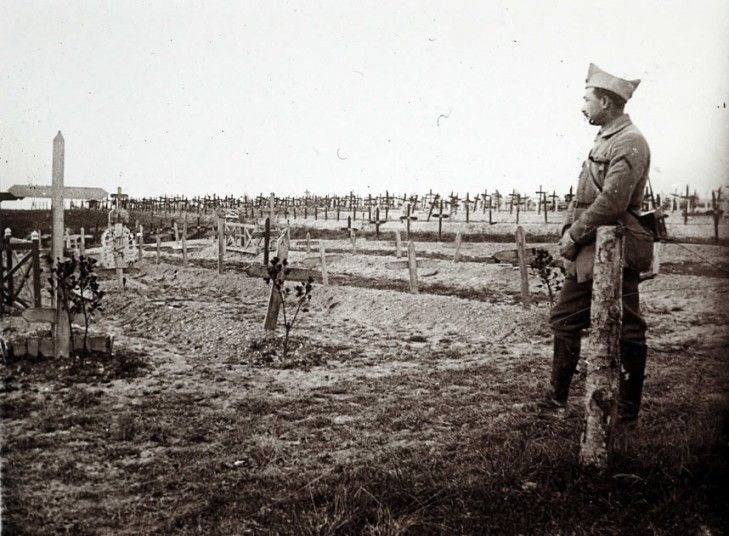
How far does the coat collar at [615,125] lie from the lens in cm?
419

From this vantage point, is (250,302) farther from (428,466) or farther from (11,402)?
(428,466)

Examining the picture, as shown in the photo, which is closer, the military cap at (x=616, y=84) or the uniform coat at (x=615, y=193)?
the uniform coat at (x=615, y=193)

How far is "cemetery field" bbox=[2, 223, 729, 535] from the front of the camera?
3.04m

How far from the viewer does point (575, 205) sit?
4430 millimetres

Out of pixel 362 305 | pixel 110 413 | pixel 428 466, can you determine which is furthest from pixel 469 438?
pixel 362 305

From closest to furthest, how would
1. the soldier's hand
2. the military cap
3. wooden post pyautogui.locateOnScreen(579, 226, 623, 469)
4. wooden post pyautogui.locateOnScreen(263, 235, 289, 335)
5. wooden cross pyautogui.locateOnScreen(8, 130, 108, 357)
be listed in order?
wooden post pyautogui.locateOnScreen(579, 226, 623, 469) → the military cap → the soldier's hand → wooden cross pyautogui.locateOnScreen(8, 130, 108, 357) → wooden post pyautogui.locateOnScreen(263, 235, 289, 335)

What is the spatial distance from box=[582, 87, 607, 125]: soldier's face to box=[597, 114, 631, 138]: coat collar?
0.10 meters

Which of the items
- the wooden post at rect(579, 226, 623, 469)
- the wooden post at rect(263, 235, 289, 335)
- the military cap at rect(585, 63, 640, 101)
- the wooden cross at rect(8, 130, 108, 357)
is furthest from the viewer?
the wooden post at rect(263, 235, 289, 335)

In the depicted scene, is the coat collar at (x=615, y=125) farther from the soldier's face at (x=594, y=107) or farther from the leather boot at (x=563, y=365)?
the leather boot at (x=563, y=365)

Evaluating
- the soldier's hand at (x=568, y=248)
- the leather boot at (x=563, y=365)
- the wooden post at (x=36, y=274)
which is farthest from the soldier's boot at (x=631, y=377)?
the wooden post at (x=36, y=274)

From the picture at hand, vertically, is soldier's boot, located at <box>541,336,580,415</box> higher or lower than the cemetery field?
higher

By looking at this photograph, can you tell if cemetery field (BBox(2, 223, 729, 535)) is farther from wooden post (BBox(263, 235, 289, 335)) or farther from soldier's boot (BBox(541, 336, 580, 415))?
wooden post (BBox(263, 235, 289, 335))

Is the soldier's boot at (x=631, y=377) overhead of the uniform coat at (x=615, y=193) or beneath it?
beneath

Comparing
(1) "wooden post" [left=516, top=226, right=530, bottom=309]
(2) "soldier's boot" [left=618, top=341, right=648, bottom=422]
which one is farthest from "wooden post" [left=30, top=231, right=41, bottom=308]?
(2) "soldier's boot" [left=618, top=341, right=648, bottom=422]
